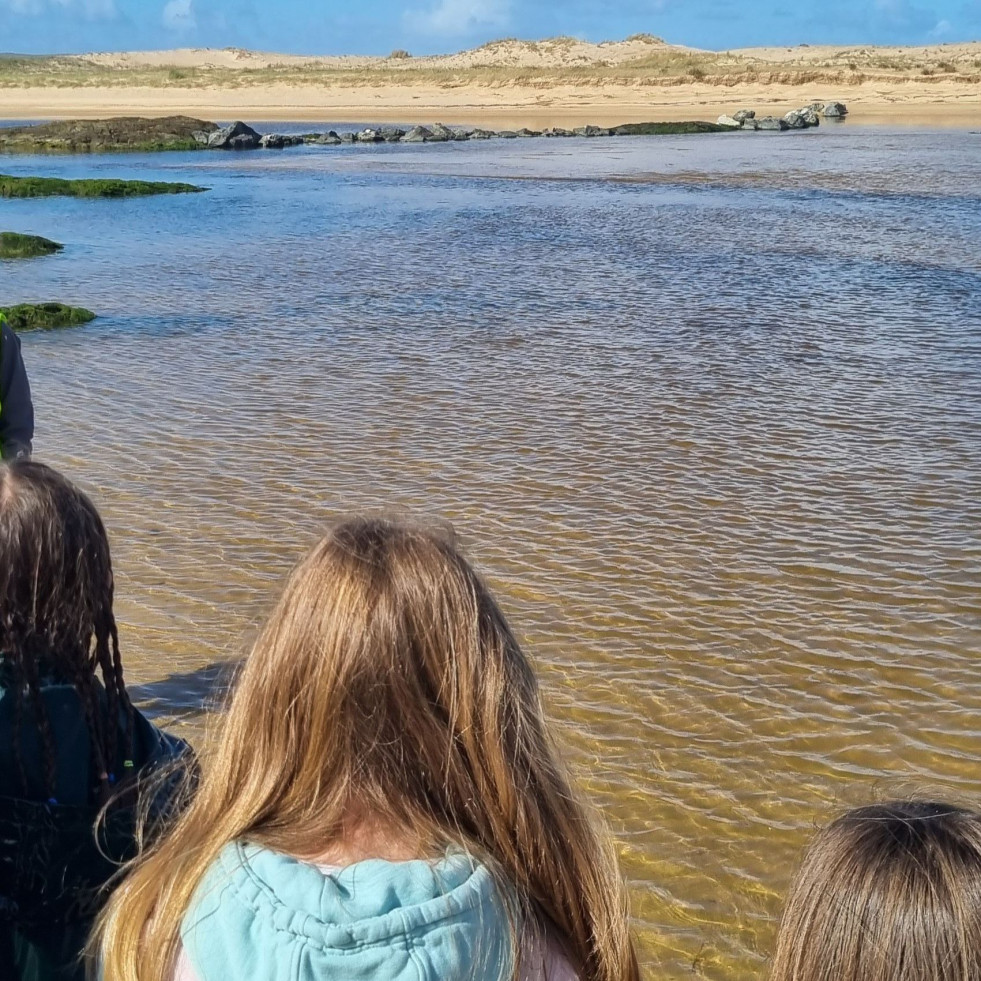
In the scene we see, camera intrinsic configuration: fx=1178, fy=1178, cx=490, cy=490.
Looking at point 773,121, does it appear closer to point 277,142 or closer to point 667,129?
point 667,129

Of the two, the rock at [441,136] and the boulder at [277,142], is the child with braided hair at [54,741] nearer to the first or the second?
the rock at [441,136]

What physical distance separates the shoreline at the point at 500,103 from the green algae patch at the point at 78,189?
29.3m

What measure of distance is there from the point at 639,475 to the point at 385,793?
5.98m

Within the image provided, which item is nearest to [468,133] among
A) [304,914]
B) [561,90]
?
[561,90]

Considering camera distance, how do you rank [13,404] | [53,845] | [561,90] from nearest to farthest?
[53,845] → [13,404] → [561,90]

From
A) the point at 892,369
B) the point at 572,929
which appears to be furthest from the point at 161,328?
the point at 572,929

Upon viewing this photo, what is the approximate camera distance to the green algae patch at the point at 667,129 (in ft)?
154

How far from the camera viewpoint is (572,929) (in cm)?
174

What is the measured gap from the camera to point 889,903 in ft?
5.32

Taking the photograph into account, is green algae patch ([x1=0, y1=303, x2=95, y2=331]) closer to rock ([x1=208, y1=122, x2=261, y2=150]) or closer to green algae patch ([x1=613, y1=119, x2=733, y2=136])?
rock ([x1=208, y1=122, x2=261, y2=150])

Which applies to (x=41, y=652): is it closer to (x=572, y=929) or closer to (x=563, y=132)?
(x=572, y=929)

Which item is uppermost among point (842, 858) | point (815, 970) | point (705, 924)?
point (842, 858)

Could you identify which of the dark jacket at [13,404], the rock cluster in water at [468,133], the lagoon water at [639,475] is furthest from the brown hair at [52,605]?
the rock cluster in water at [468,133]

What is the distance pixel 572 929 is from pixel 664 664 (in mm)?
3478
